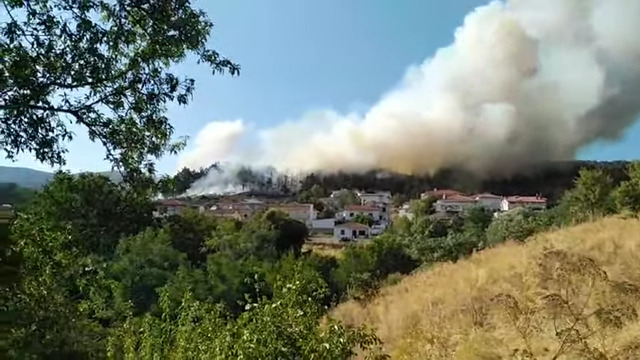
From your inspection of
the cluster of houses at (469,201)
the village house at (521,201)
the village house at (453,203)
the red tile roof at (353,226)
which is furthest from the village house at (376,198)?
the village house at (521,201)

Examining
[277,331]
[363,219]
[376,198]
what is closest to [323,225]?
[363,219]

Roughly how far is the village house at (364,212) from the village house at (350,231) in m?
4.59

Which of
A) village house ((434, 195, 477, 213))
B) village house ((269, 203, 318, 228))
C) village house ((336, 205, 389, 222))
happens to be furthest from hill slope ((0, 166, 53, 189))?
village house ((336, 205, 389, 222))

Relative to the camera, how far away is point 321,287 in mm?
3713

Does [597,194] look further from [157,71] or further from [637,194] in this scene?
[157,71]

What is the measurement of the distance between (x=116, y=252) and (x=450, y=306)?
5.40 meters

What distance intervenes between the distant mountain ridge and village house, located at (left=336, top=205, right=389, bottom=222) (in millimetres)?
52154

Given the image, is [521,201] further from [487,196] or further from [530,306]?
[530,306]

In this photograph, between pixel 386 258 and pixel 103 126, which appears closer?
pixel 103 126

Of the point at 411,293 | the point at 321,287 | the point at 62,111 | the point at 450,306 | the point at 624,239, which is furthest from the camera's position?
the point at 411,293

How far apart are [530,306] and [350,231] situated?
44.8 metres

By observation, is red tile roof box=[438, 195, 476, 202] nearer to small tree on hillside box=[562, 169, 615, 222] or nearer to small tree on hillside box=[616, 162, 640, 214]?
small tree on hillside box=[562, 169, 615, 222]

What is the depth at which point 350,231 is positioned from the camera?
49.5m

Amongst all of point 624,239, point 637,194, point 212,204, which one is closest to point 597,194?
point 637,194
